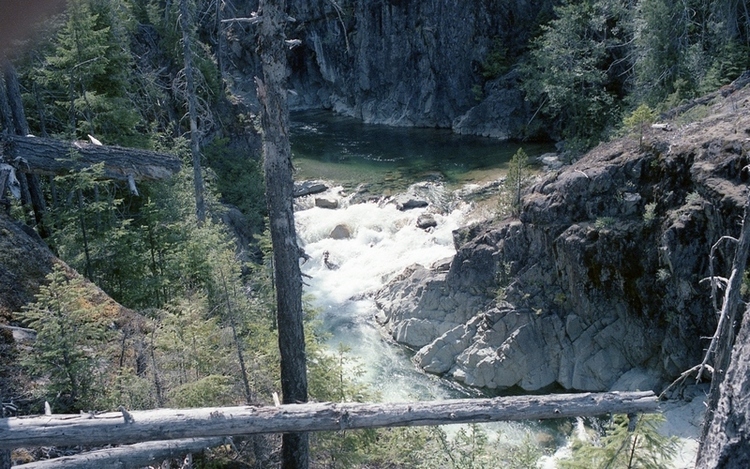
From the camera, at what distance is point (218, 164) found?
2356cm

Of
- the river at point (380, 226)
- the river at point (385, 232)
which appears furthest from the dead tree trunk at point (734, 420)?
the river at point (380, 226)

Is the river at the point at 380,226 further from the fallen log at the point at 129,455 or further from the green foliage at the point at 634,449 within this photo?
the green foliage at the point at 634,449

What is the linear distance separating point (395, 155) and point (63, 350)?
2816 cm

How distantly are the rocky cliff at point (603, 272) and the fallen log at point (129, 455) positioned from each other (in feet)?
28.7

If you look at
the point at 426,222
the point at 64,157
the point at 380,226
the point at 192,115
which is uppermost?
the point at 192,115

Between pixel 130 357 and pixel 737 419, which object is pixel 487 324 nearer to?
pixel 130 357

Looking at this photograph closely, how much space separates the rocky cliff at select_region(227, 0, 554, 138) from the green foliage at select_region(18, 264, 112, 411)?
31.9 metres

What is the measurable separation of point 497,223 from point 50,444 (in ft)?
41.6

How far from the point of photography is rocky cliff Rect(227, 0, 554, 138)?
126ft

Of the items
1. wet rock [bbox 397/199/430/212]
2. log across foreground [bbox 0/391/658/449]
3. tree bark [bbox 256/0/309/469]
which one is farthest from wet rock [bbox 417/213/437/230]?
log across foreground [bbox 0/391/658/449]

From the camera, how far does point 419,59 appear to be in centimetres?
4400

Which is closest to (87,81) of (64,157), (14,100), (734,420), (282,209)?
(14,100)

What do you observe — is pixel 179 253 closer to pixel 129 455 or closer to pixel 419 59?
pixel 129 455

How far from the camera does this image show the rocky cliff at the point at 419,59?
38438 mm
